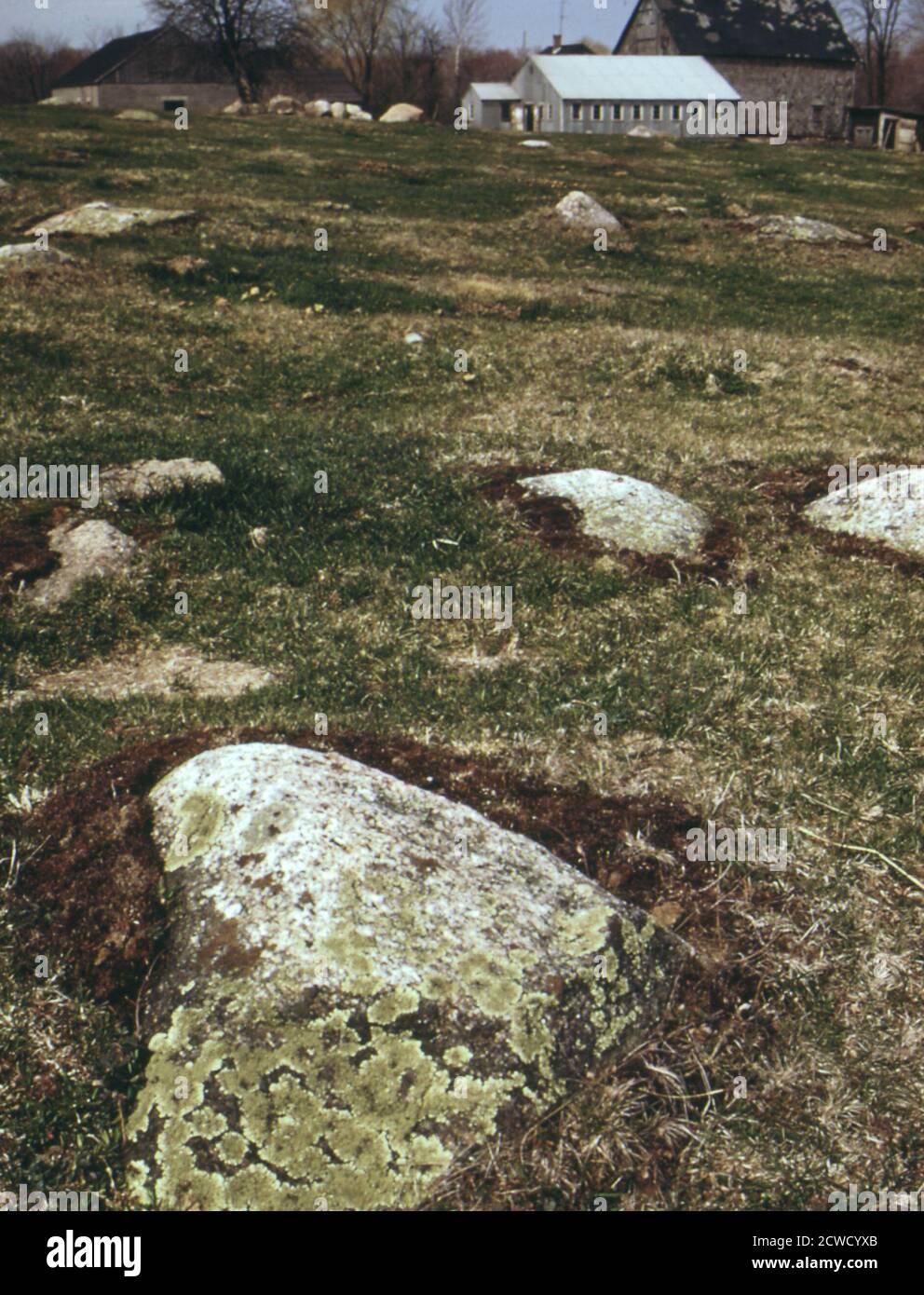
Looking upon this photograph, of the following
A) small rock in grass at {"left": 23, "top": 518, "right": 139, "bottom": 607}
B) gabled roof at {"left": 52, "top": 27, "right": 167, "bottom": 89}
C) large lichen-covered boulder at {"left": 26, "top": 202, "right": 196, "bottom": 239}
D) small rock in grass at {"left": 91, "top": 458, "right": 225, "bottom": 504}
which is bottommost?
small rock in grass at {"left": 23, "top": 518, "right": 139, "bottom": 607}

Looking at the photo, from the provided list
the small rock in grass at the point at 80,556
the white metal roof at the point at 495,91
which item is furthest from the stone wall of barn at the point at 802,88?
the small rock in grass at the point at 80,556

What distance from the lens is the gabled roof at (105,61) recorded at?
9069 centimetres

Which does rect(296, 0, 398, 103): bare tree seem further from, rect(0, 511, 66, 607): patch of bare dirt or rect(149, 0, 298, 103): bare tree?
rect(0, 511, 66, 607): patch of bare dirt

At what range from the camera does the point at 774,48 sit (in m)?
75.6

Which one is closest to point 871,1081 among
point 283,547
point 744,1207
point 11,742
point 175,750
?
point 744,1207

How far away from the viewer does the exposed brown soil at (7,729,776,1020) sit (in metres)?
4.46

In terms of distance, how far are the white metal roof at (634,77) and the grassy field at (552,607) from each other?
53430 millimetres

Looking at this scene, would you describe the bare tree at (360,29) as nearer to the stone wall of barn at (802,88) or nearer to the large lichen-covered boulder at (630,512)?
the stone wall of barn at (802,88)

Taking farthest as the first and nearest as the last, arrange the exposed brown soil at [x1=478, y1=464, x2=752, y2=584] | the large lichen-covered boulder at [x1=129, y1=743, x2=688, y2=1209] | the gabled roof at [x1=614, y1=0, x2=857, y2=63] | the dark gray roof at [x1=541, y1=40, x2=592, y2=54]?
the dark gray roof at [x1=541, y1=40, x2=592, y2=54] → the gabled roof at [x1=614, y1=0, x2=857, y2=63] → the exposed brown soil at [x1=478, y1=464, x2=752, y2=584] → the large lichen-covered boulder at [x1=129, y1=743, x2=688, y2=1209]

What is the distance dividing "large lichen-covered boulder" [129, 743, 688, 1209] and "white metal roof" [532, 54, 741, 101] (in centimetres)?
7538

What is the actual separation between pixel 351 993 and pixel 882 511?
26.7 ft

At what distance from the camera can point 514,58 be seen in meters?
140

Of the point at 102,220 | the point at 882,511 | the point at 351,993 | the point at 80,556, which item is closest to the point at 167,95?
the point at 102,220

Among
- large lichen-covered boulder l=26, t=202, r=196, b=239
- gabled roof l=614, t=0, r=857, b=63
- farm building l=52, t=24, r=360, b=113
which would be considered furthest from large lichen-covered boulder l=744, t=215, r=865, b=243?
farm building l=52, t=24, r=360, b=113
